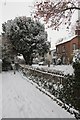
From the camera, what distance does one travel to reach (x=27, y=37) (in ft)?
166

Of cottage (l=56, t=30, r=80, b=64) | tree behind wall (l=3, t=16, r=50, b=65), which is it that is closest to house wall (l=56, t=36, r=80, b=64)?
cottage (l=56, t=30, r=80, b=64)

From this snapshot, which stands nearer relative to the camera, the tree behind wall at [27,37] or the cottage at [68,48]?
the tree behind wall at [27,37]

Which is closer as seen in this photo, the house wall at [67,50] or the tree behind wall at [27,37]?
the tree behind wall at [27,37]

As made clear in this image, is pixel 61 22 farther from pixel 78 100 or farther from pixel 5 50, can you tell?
pixel 5 50

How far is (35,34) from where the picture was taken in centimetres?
5159

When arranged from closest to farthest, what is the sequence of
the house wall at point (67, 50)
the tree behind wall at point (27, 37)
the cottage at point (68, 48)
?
the tree behind wall at point (27, 37)
the cottage at point (68, 48)
the house wall at point (67, 50)

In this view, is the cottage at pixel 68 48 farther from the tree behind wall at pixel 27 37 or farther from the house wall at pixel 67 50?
the tree behind wall at pixel 27 37

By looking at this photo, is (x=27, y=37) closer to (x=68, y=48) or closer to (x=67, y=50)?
(x=68, y=48)

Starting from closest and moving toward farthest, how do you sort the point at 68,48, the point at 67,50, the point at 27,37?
1. the point at 27,37
2. the point at 68,48
3. the point at 67,50

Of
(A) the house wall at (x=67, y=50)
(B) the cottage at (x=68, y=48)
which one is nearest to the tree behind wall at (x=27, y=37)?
(B) the cottage at (x=68, y=48)

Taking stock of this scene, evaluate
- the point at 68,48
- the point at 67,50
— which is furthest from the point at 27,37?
the point at 67,50

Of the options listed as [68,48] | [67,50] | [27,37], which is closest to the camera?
[27,37]

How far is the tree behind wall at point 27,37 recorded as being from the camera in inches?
1966

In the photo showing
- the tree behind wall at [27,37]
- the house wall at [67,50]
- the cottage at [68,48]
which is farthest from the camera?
the house wall at [67,50]
